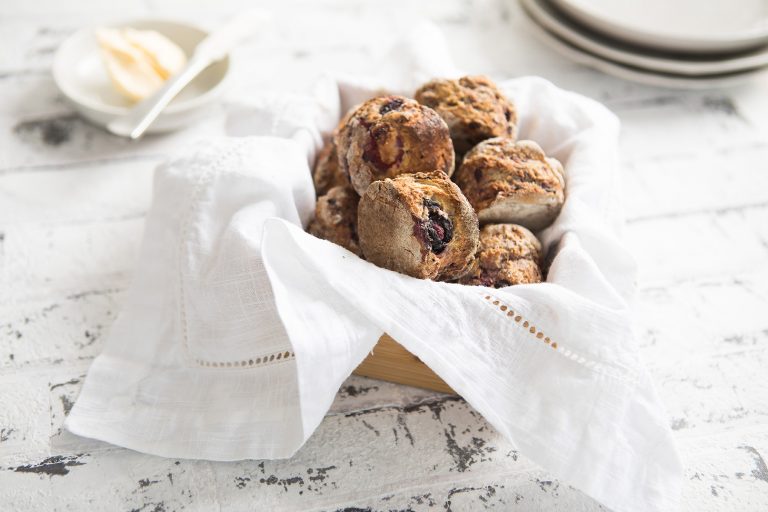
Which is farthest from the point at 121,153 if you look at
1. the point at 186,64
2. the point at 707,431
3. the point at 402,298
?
the point at 707,431

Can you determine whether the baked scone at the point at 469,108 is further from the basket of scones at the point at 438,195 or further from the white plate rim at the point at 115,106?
the white plate rim at the point at 115,106

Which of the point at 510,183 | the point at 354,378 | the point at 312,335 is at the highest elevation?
the point at 510,183

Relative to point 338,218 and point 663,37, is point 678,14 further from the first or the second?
point 338,218

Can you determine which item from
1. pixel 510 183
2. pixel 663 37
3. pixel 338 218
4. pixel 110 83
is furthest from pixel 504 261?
pixel 110 83

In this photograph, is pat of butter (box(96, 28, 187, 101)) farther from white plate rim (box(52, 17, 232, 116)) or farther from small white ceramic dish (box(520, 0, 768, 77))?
small white ceramic dish (box(520, 0, 768, 77))

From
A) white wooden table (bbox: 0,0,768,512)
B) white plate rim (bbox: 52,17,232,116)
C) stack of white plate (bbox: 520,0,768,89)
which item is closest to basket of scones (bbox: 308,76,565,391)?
white wooden table (bbox: 0,0,768,512)

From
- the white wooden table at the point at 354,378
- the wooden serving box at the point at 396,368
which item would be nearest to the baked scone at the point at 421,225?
the wooden serving box at the point at 396,368
